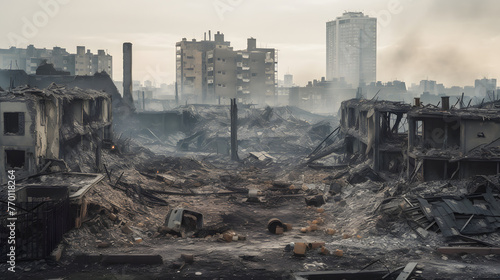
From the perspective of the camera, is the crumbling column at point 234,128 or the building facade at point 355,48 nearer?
the crumbling column at point 234,128

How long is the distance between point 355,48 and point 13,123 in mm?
137288

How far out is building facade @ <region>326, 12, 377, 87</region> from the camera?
14375cm

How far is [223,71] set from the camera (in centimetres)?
8656

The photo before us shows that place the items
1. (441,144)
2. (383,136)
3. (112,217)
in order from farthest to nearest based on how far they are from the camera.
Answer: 1. (383,136)
2. (441,144)
3. (112,217)

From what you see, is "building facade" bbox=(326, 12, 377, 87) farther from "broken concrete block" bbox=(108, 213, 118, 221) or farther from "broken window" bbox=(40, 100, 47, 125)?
"broken concrete block" bbox=(108, 213, 118, 221)

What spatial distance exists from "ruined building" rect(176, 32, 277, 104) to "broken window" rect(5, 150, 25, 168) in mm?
67736

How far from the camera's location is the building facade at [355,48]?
143750 mm

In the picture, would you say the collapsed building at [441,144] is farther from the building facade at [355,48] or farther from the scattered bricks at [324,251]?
the building facade at [355,48]

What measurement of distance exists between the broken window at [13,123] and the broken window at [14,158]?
83 cm

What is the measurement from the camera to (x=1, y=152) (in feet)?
62.5

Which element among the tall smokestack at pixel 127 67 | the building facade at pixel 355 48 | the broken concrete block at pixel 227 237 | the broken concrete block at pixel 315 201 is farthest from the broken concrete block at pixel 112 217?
the building facade at pixel 355 48

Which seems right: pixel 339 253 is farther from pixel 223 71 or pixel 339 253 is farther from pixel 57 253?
pixel 223 71

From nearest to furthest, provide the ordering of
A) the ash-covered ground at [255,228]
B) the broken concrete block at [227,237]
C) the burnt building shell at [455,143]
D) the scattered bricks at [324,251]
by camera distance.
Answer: the ash-covered ground at [255,228], the scattered bricks at [324,251], the broken concrete block at [227,237], the burnt building shell at [455,143]

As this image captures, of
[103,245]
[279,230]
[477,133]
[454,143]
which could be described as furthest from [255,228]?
[477,133]
